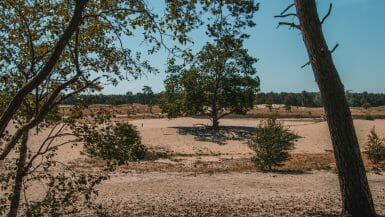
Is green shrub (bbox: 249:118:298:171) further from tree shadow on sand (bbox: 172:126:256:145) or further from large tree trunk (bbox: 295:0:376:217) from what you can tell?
large tree trunk (bbox: 295:0:376:217)

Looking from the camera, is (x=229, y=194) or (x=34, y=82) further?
(x=229, y=194)

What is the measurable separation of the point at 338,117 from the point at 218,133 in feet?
115

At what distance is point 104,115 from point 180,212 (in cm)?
639

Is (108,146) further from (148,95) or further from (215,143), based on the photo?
(148,95)

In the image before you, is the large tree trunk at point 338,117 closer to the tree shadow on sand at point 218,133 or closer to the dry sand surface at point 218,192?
the dry sand surface at point 218,192

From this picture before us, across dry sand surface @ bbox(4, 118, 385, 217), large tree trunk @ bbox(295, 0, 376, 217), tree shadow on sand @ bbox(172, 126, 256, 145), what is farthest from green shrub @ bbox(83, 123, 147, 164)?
tree shadow on sand @ bbox(172, 126, 256, 145)

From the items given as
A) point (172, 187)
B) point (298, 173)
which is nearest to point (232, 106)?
point (298, 173)

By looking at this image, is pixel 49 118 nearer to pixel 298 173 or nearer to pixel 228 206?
pixel 228 206

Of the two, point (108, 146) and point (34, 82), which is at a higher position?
point (34, 82)

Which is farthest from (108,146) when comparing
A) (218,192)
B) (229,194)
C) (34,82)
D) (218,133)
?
(218,133)

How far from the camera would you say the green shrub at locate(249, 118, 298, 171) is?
2423cm

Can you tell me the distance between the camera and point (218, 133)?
4422 cm

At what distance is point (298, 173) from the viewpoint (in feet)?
74.5

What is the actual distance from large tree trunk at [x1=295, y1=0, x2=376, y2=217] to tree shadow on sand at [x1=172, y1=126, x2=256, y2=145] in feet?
98.9
